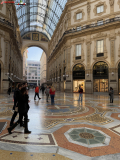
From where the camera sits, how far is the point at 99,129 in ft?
14.5

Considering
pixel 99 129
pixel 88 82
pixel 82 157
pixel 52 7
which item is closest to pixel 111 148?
pixel 82 157

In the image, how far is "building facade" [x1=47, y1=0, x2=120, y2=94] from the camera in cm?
2294

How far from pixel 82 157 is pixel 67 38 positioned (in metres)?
27.9

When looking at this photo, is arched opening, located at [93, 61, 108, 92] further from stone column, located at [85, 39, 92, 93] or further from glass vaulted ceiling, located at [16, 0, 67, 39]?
glass vaulted ceiling, located at [16, 0, 67, 39]

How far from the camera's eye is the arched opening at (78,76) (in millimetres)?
26672

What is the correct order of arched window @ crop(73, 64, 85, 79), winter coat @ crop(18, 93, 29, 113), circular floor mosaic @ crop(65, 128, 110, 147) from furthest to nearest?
arched window @ crop(73, 64, 85, 79) < winter coat @ crop(18, 93, 29, 113) < circular floor mosaic @ crop(65, 128, 110, 147)

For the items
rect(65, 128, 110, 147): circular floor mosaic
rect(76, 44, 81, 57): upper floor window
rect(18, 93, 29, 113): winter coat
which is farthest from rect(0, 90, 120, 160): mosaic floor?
rect(76, 44, 81, 57): upper floor window

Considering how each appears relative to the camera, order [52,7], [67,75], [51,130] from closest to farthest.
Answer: [51,130], [67,75], [52,7]

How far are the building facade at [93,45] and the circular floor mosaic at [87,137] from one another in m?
20.4

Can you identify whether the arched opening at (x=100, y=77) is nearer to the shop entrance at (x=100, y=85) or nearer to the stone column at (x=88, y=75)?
the shop entrance at (x=100, y=85)

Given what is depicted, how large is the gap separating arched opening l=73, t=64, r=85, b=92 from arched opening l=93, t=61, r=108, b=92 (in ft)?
8.50

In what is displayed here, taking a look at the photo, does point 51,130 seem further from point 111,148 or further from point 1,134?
point 111,148

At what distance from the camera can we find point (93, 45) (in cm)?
2544

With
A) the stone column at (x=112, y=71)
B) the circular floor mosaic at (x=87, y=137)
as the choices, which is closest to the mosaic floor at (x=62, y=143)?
the circular floor mosaic at (x=87, y=137)
